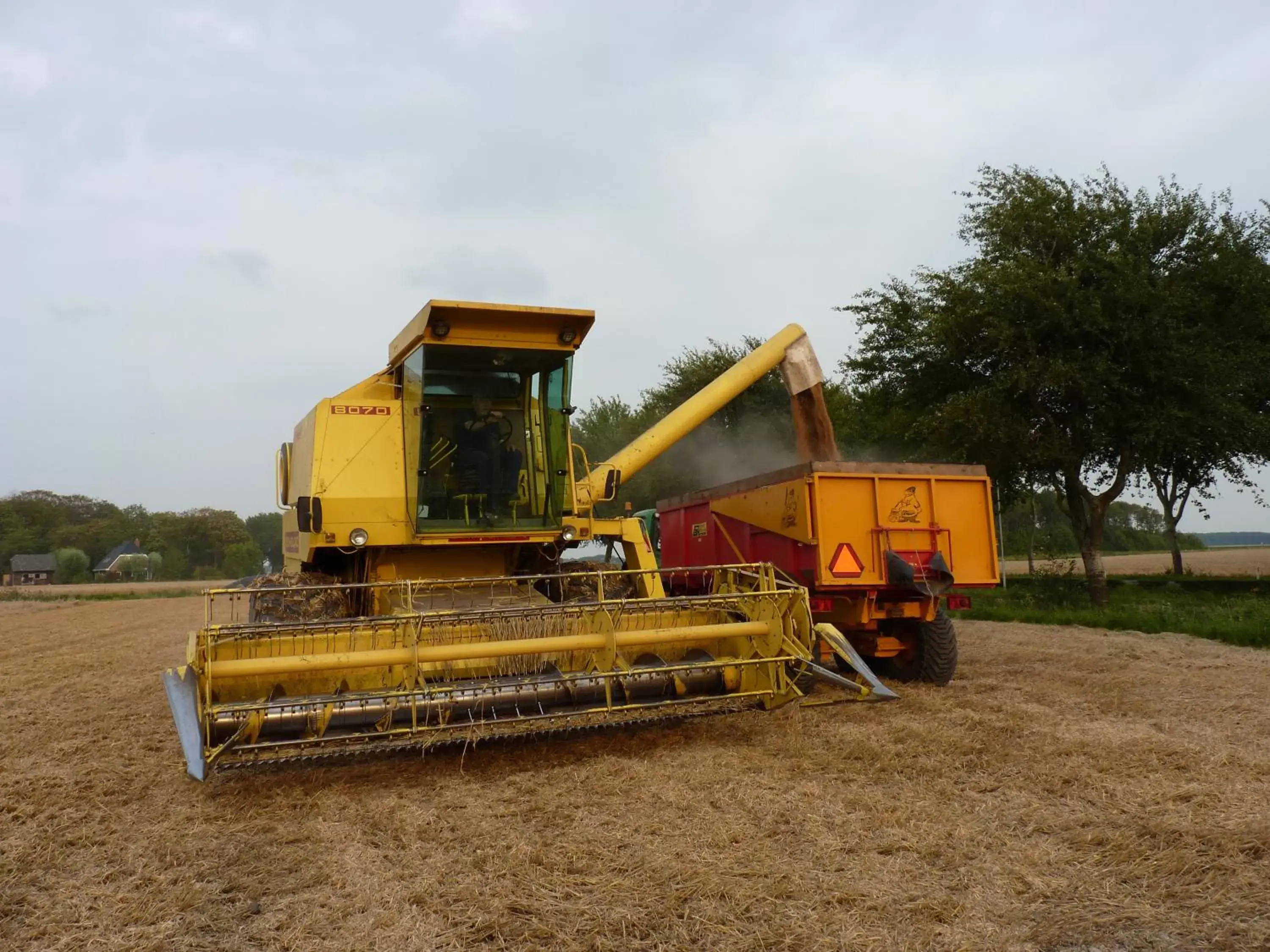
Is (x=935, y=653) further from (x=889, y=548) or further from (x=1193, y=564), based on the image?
(x=1193, y=564)

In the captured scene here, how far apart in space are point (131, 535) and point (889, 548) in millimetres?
88382

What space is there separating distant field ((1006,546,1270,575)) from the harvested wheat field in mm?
17824

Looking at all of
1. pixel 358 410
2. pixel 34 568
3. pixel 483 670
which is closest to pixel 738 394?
pixel 358 410

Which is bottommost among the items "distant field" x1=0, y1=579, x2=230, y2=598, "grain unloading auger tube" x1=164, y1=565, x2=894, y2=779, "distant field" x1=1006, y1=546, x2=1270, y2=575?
"distant field" x1=1006, y1=546, x2=1270, y2=575

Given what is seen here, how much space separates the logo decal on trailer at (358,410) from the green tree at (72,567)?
236 feet

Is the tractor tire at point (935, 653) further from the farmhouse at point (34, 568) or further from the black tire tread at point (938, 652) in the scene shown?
the farmhouse at point (34, 568)

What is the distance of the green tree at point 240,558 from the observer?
246 feet

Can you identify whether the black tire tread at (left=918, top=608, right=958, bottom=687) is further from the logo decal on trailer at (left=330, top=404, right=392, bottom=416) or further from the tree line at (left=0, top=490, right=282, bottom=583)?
the tree line at (left=0, top=490, right=282, bottom=583)

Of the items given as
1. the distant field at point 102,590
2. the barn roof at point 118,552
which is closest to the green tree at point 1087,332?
the distant field at point 102,590

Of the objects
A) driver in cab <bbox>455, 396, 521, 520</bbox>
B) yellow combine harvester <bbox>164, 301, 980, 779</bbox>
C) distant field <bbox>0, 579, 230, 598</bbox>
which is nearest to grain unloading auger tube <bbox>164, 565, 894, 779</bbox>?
yellow combine harvester <bbox>164, 301, 980, 779</bbox>

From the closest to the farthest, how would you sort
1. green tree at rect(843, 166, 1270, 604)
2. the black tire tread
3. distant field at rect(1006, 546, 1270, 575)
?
the black tire tread, green tree at rect(843, 166, 1270, 604), distant field at rect(1006, 546, 1270, 575)

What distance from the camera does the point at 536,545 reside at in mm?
7027

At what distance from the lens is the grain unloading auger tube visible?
452 centimetres

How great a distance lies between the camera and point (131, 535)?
8206 centimetres
